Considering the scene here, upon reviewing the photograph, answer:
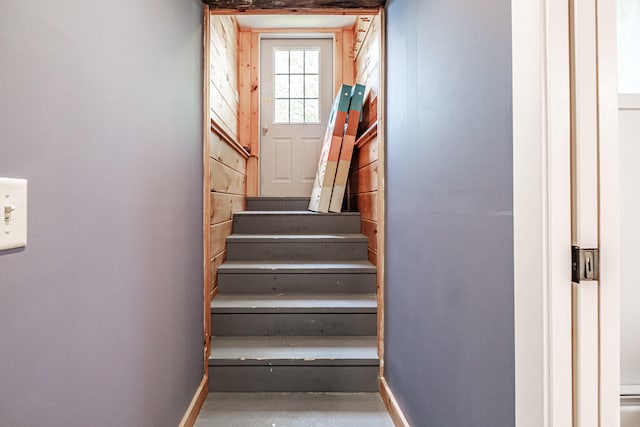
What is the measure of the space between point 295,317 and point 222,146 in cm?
133

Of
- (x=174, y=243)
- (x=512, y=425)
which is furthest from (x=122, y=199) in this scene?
(x=512, y=425)

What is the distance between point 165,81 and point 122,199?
57 centimetres

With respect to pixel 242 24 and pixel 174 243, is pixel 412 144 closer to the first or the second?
pixel 174 243

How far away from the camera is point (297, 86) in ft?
13.9

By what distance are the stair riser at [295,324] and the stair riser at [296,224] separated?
93 cm

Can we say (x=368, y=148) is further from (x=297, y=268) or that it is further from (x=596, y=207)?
(x=596, y=207)

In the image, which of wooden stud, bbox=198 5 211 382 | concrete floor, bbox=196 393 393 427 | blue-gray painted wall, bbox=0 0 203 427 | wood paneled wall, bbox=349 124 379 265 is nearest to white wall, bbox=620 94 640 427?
concrete floor, bbox=196 393 393 427

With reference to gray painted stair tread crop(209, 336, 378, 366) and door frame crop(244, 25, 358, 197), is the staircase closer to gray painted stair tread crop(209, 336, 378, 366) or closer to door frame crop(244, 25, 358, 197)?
gray painted stair tread crop(209, 336, 378, 366)

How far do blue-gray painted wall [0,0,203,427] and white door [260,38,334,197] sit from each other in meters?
2.65

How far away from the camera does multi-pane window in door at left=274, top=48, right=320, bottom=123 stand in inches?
166

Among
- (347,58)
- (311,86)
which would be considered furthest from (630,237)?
(311,86)

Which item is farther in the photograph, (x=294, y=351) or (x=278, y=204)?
(x=278, y=204)

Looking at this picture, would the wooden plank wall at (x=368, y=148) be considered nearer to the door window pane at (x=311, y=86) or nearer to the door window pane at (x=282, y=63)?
the door window pane at (x=311, y=86)

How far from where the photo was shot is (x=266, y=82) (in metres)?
4.20
